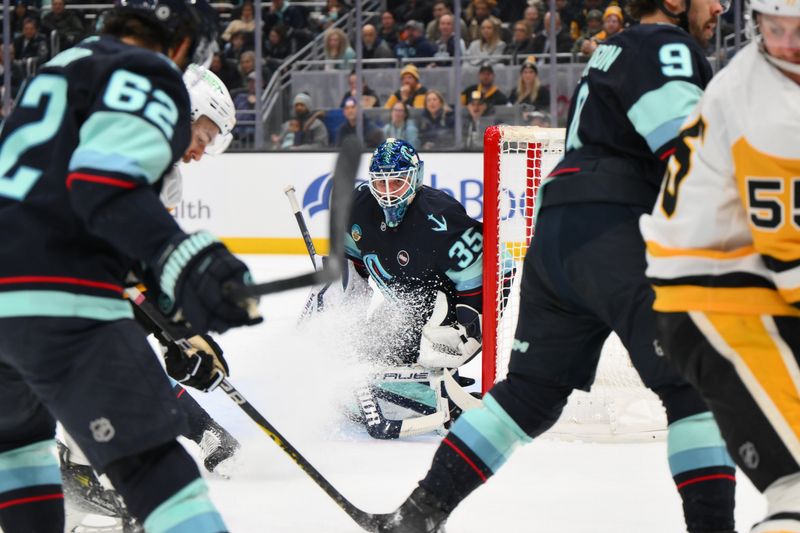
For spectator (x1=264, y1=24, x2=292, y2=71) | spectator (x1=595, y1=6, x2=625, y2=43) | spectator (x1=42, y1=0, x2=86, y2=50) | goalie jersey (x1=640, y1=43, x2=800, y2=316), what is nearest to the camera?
goalie jersey (x1=640, y1=43, x2=800, y2=316)

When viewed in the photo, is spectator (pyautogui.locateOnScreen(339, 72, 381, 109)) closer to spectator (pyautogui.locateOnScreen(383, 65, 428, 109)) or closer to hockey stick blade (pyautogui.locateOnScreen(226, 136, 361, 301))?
spectator (pyautogui.locateOnScreen(383, 65, 428, 109))

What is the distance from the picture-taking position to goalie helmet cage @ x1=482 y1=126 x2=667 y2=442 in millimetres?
3322

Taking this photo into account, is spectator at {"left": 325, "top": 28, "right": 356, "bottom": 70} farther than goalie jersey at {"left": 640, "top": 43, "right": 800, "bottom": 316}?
Yes

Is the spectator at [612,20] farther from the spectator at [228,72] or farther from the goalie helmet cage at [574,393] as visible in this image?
the goalie helmet cage at [574,393]

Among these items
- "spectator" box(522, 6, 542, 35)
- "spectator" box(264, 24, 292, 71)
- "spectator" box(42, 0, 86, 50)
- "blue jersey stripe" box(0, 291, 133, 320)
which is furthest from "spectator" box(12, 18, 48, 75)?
"blue jersey stripe" box(0, 291, 133, 320)

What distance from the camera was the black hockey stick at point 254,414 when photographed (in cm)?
215

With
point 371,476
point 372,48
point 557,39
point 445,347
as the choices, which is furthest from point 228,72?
point 371,476

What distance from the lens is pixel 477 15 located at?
866 cm

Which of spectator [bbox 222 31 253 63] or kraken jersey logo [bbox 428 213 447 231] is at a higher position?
kraken jersey logo [bbox 428 213 447 231]

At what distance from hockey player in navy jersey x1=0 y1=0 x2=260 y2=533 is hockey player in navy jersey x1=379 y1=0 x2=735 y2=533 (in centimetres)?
67

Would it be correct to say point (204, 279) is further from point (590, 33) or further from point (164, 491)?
→ point (590, 33)

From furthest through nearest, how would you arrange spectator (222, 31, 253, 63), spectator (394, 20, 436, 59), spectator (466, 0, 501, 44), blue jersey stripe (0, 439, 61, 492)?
1. spectator (222, 31, 253, 63)
2. spectator (394, 20, 436, 59)
3. spectator (466, 0, 501, 44)
4. blue jersey stripe (0, 439, 61, 492)

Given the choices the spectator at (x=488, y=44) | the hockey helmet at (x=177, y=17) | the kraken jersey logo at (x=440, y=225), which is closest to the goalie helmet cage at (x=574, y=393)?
the kraken jersey logo at (x=440, y=225)

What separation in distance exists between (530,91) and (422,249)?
4643mm
